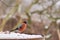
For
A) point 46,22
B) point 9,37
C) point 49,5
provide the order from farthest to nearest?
point 46,22
point 49,5
point 9,37

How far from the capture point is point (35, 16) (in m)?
4.23

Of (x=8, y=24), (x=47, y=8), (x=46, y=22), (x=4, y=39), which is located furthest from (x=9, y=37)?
(x=46, y=22)

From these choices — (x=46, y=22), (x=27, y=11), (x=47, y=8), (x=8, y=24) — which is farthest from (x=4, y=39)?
(x=46, y=22)

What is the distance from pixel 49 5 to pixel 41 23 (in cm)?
62

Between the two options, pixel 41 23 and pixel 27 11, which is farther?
pixel 41 23

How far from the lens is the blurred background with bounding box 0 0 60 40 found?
10.2 feet

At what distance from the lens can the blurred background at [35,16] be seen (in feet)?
10.2

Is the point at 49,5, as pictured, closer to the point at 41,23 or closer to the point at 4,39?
the point at 41,23

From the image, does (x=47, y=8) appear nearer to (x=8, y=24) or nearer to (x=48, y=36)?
(x=48, y=36)

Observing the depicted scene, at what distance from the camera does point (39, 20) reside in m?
4.12

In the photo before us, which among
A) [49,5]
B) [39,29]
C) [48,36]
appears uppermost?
[49,5]

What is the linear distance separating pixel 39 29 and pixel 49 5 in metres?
0.69

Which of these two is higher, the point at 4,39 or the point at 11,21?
the point at 11,21

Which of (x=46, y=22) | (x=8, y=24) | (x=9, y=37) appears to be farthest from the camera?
(x=46, y=22)
